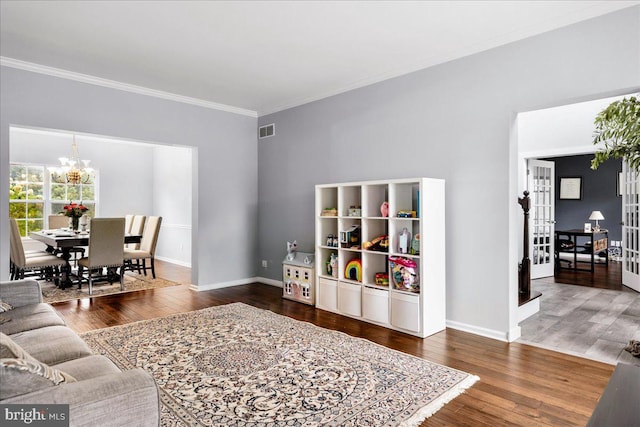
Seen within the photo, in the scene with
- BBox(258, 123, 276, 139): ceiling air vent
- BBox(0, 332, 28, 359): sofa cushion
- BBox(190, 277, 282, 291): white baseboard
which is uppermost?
BBox(258, 123, 276, 139): ceiling air vent

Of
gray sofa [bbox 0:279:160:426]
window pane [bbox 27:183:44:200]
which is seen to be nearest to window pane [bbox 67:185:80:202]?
window pane [bbox 27:183:44:200]

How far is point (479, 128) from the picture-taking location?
3.68 m

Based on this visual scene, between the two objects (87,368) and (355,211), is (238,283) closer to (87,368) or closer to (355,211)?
(355,211)

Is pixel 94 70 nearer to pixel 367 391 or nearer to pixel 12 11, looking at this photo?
pixel 12 11

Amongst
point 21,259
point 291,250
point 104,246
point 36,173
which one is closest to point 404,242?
point 291,250

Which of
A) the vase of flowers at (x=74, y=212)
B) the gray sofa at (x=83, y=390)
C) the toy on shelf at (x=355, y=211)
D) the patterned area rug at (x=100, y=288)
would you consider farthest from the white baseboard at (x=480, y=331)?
the vase of flowers at (x=74, y=212)

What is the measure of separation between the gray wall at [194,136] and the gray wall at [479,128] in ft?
5.79

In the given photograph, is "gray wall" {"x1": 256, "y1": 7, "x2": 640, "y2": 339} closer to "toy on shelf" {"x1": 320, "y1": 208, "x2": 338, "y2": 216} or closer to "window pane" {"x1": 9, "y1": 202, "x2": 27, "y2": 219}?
"toy on shelf" {"x1": 320, "y1": 208, "x2": 338, "y2": 216}

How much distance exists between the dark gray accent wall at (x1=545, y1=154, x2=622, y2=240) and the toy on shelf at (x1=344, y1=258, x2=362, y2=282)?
8074mm

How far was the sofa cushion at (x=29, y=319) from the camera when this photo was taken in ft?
8.11

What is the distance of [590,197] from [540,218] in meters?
3.81

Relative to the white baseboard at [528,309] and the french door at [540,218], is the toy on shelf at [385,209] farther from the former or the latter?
the french door at [540,218]

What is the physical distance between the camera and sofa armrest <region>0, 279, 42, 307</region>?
2.88 metres

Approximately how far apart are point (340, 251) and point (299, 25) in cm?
235
